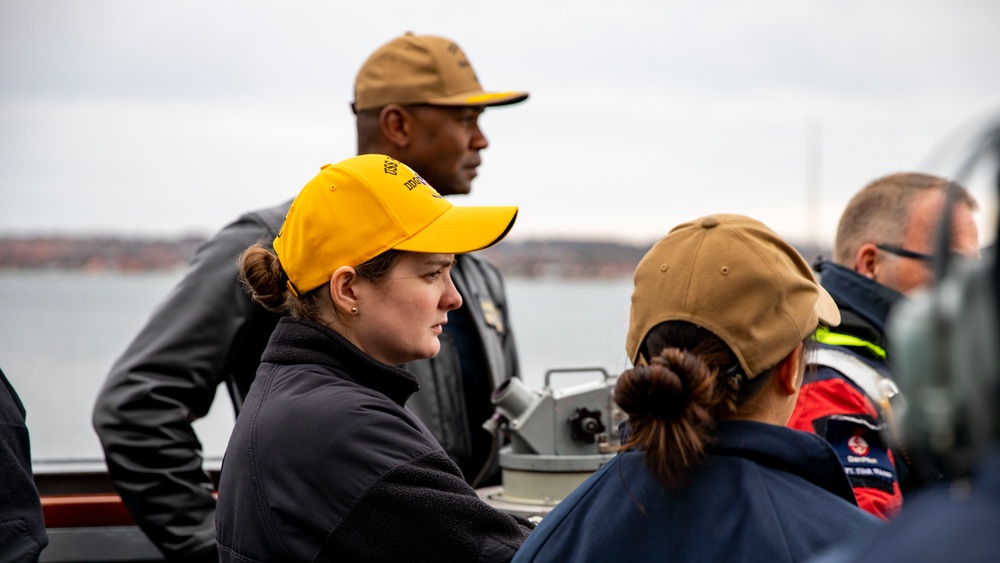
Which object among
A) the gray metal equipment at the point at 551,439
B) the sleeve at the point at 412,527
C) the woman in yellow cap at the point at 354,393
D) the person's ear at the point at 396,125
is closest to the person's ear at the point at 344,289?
the woman in yellow cap at the point at 354,393

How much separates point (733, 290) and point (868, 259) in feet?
5.42

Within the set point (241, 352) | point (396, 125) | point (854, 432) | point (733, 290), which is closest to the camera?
point (733, 290)

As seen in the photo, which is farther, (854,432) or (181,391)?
(181,391)

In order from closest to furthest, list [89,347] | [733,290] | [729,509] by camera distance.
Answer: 1. [729,509]
2. [733,290]
3. [89,347]

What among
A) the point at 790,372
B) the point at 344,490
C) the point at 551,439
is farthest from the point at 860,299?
the point at 344,490

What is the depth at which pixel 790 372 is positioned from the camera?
5.34 feet

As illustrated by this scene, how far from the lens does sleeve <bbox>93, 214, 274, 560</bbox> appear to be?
9.78 ft

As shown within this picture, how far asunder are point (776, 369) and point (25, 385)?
17.8 ft

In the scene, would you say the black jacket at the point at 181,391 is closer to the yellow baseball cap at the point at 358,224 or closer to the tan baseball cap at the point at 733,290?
the yellow baseball cap at the point at 358,224

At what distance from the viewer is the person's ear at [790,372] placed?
1.62 m

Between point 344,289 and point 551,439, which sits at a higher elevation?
point 344,289

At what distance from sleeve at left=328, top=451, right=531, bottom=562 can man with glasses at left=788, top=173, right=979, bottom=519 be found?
79cm

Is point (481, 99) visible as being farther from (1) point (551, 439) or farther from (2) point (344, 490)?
(2) point (344, 490)

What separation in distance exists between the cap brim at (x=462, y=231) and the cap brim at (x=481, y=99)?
113 cm
